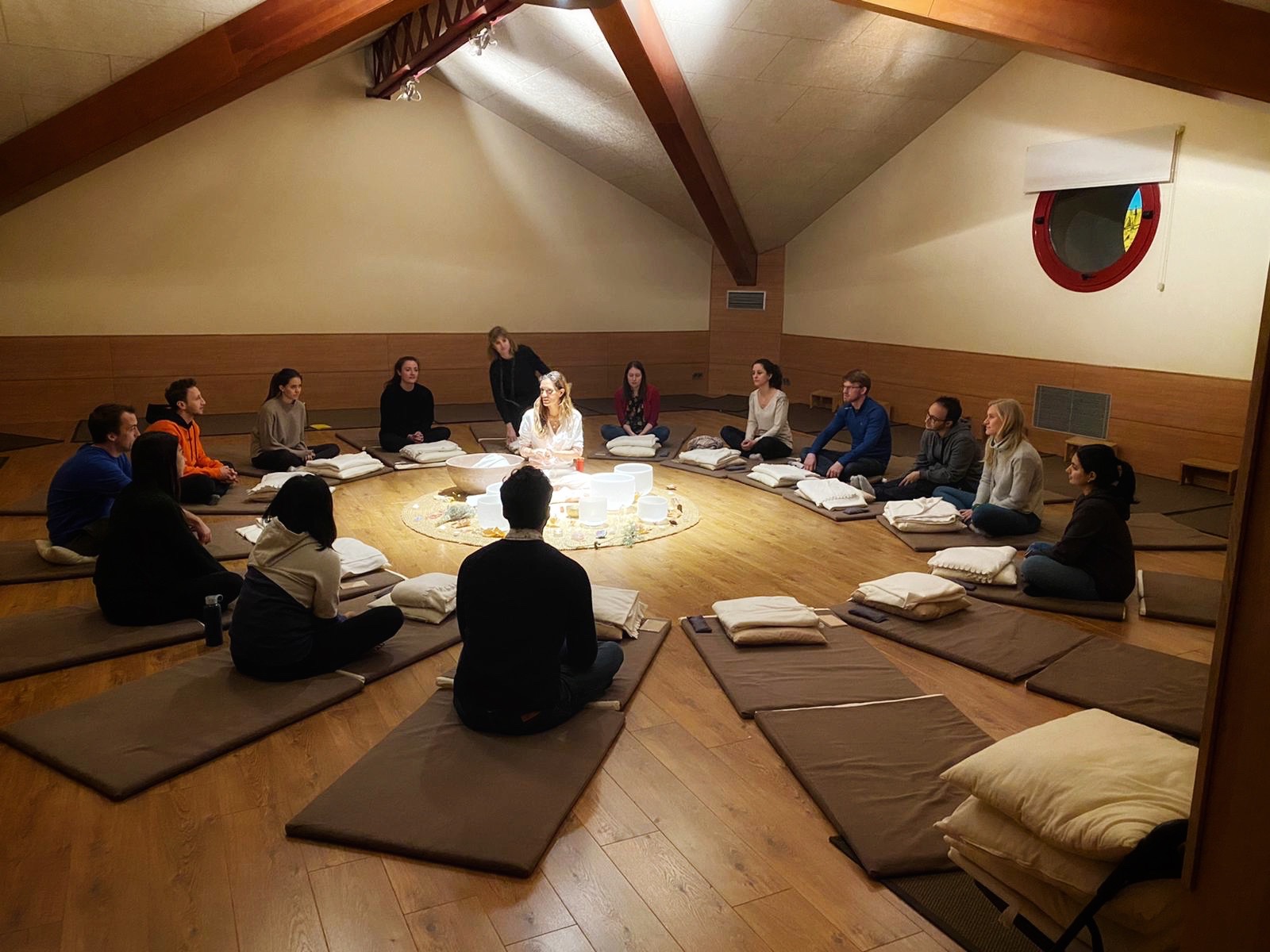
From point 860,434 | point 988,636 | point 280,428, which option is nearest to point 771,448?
point 860,434

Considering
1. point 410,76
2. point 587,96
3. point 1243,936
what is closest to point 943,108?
point 587,96

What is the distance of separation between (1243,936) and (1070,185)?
6.28 metres

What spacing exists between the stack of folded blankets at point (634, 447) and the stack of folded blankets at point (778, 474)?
2.99ft

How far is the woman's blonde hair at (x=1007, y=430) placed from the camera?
→ 474 centimetres

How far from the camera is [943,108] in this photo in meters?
7.66

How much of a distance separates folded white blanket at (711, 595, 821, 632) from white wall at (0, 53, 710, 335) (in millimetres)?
6387

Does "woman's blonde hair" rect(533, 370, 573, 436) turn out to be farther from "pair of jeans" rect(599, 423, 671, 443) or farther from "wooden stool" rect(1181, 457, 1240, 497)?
"wooden stool" rect(1181, 457, 1240, 497)

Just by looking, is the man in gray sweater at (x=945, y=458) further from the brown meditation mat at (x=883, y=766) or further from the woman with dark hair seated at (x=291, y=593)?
the woman with dark hair seated at (x=291, y=593)

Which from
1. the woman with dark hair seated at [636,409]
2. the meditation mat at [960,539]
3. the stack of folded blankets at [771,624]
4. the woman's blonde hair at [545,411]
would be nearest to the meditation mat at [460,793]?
the stack of folded blankets at [771,624]

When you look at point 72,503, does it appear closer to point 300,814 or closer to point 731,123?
point 300,814

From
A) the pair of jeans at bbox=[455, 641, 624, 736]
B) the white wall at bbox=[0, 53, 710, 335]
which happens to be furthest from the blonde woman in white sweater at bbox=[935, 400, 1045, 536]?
the white wall at bbox=[0, 53, 710, 335]

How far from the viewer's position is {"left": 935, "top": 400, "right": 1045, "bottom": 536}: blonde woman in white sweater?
478cm

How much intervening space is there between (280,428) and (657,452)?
276 centimetres

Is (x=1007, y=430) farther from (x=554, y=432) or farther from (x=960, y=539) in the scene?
(x=554, y=432)
